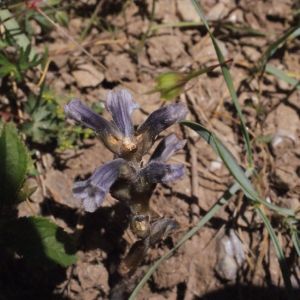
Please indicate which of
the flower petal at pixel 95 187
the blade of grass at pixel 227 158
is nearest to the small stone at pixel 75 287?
the flower petal at pixel 95 187

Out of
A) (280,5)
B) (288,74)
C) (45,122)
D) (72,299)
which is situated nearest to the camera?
(72,299)

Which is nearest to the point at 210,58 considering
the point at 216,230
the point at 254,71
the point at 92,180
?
the point at 254,71

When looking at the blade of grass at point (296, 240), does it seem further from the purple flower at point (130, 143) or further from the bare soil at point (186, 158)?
the purple flower at point (130, 143)

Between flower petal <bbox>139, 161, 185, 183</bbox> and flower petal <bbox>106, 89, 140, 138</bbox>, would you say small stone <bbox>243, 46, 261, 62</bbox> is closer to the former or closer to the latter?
flower petal <bbox>106, 89, 140, 138</bbox>

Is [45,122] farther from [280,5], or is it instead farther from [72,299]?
[280,5]

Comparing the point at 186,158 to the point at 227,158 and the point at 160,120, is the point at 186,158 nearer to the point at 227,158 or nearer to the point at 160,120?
Answer: the point at 227,158

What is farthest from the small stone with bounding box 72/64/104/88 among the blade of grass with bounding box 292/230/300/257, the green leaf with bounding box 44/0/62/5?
the blade of grass with bounding box 292/230/300/257
